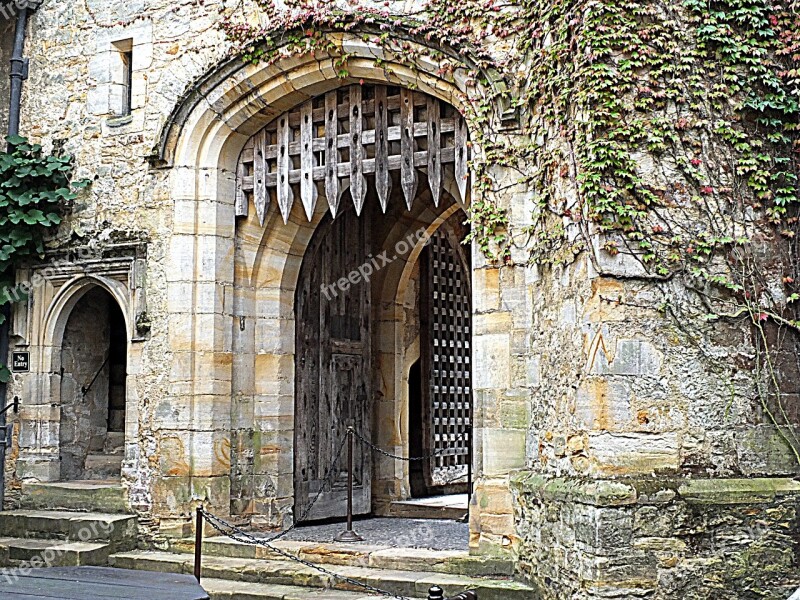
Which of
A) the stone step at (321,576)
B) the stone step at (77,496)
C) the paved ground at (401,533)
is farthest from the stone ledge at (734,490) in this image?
the stone step at (77,496)

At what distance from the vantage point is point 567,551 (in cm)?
599

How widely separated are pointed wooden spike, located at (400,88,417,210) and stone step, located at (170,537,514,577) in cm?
251

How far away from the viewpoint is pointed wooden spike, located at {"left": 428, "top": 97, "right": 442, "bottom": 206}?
7.52m

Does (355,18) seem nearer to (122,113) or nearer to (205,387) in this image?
(122,113)

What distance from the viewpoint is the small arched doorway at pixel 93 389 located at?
9.06 m

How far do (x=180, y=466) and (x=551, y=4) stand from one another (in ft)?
14.3

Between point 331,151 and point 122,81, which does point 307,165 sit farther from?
point 122,81

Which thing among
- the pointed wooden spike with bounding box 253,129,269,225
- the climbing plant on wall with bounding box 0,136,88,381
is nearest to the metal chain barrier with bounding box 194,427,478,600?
the pointed wooden spike with bounding box 253,129,269,225

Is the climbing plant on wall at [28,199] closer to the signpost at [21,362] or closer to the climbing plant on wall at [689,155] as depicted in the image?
the signpost at [21,362]

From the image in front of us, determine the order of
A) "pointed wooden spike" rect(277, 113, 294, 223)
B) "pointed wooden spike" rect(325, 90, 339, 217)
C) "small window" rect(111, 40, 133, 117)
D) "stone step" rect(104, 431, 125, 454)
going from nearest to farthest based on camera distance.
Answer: "pointed wooden spike" rect(325, 90, 339, 217), "pointed wooden spike" rect(277, 113, 294, 223), "small window" rect(111, 40, 133, 117), "stone step" rect(104, 431, 125, 454)

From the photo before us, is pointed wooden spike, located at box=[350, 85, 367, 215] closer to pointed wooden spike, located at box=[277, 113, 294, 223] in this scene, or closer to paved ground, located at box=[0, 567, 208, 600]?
pointed wooden spike, located at box=[277, 113, 294, 223]

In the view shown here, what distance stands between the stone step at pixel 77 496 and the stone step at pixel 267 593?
1.41m

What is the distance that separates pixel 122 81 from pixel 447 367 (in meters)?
4.74

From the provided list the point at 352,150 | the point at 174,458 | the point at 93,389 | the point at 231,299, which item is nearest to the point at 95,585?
the point at 174,458
